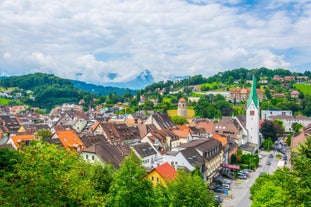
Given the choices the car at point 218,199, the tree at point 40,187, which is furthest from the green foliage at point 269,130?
the tree at point 40,187

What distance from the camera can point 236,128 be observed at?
75.6m

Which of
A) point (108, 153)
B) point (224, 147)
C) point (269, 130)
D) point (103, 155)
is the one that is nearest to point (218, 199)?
point (108, 153)

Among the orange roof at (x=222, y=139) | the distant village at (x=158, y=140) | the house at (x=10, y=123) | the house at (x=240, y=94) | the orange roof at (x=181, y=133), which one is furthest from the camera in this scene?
the house at (x=240, y=94)

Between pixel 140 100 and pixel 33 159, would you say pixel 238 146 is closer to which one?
pixel 33 159

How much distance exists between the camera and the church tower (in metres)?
80.4

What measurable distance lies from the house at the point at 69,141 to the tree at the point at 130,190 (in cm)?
3459

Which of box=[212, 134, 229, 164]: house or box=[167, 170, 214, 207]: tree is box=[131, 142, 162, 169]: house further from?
box=[167, 170, 214, 207]: tree

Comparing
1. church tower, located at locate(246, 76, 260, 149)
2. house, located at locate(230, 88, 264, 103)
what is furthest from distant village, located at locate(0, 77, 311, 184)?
house, located at locate(230, 88, 264, 103)

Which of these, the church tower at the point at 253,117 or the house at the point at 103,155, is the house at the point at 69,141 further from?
the church tower at the point at 253,117

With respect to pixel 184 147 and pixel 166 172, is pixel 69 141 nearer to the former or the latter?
pixel 184 147

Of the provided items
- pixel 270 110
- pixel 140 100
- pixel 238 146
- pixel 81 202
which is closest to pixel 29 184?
pixel 81 202

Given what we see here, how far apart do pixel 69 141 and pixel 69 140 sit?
355 mm

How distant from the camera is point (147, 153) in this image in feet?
169

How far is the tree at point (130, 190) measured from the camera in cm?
1983
